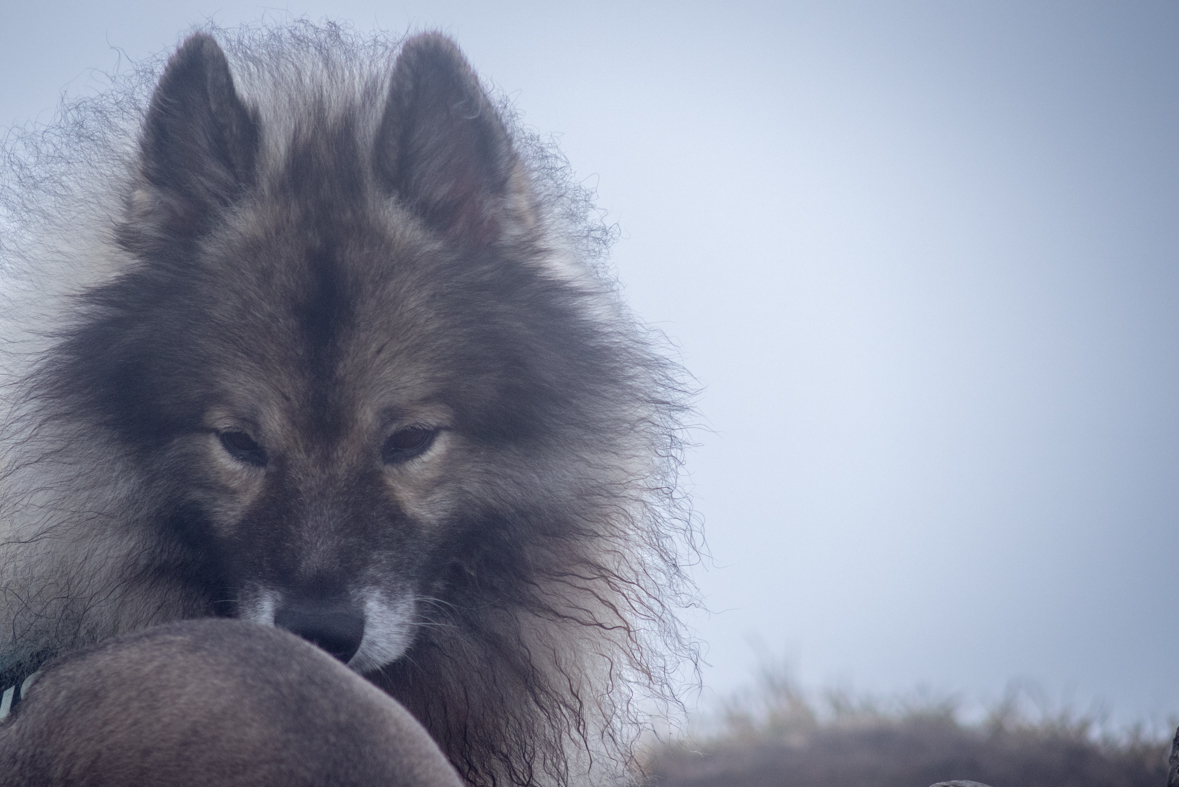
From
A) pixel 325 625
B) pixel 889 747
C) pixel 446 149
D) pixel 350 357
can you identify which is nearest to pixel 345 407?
pixel 350 357

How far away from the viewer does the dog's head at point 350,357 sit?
210 cm

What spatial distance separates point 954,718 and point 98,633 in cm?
359

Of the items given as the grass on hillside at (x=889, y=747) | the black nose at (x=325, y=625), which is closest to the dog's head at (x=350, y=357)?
the black nose at (x=325, y=625)

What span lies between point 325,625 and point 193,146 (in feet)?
3.77

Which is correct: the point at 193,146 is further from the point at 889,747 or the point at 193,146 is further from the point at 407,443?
the point at 889,747

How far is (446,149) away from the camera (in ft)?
8.10

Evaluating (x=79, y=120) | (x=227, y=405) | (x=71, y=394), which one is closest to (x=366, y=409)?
(x=227, y=405)

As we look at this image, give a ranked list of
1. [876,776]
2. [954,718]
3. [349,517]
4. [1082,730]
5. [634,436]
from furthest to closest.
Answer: [954,718], [1082,730], [876,776], [634,436], [349,517]

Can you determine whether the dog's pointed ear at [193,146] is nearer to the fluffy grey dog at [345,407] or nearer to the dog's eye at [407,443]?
the fluffy grey dog at [345,407]

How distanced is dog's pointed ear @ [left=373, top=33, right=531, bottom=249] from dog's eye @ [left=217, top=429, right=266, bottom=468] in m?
0.66

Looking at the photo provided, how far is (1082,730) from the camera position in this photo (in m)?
4.16

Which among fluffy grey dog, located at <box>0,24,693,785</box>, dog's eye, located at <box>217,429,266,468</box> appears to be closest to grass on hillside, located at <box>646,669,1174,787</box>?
fluffy grey dog, located at <box>0,24,693,785</box>

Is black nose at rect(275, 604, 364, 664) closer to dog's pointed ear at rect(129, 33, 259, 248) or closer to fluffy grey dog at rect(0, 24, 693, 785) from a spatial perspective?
fluffy grey dog at rect(0, 24, 693, 785)

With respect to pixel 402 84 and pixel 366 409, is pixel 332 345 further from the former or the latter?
pixel 402 84
